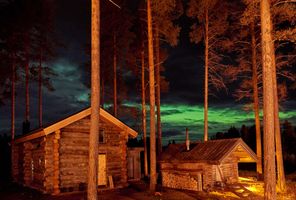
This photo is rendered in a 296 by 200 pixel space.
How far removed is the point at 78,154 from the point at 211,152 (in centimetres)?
825

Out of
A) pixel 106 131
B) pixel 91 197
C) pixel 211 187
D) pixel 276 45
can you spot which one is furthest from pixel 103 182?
pixel 276 45

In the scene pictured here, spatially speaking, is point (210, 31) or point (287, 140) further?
point (287, 140)

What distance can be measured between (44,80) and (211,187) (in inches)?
783

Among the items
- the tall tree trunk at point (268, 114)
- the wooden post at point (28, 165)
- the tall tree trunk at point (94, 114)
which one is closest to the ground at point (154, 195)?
the wooden post at point (28, 165)

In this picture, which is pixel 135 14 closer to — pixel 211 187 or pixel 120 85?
pixel 120 85

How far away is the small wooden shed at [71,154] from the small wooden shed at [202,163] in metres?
3.25

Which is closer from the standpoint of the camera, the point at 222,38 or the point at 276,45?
the point at 276,45

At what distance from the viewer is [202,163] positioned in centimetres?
2139

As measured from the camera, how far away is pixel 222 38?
28.4m

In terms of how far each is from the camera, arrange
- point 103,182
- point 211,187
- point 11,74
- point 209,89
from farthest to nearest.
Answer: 1. point 11,74
2. point 209,89
3. point 103,182
4. point 211,187

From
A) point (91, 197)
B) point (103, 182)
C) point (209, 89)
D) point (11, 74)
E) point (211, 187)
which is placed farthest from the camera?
point (11, 74)

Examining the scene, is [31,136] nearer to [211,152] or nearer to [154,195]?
[154,195]

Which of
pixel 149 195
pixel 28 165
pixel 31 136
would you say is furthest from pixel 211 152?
pixel 28 165

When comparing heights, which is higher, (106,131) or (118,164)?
(106,131)
